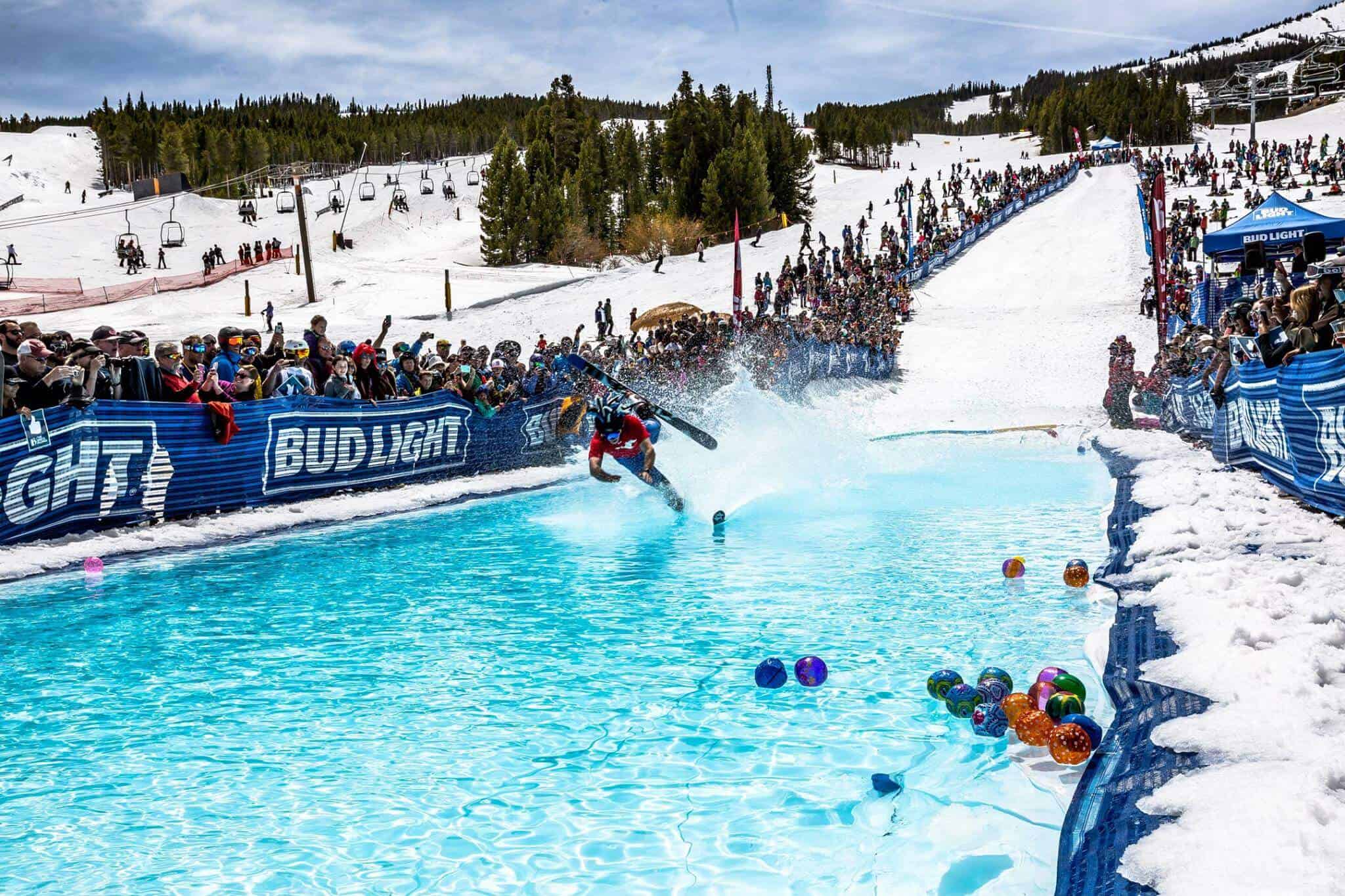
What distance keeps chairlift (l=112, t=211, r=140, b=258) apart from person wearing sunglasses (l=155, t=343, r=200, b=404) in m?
74.8

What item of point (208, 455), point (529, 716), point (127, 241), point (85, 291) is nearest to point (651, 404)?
point (208, 455)

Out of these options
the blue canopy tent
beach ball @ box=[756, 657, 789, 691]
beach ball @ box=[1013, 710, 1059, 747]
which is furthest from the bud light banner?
the blue canopy tent

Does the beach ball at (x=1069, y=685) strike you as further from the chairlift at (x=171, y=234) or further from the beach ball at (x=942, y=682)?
the chairlift at (x=171, y=234)

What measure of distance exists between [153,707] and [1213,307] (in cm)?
3409

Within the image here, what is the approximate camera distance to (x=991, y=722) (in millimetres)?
5938

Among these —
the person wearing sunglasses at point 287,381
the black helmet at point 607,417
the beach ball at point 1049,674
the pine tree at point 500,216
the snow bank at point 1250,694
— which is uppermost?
the pine tree at point 500,216

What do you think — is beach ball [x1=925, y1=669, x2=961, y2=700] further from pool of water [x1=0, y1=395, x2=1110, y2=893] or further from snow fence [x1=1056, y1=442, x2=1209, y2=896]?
snow fence [x1=1056, y1=442, x2=1209, y2=896]

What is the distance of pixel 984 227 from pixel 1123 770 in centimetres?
6057

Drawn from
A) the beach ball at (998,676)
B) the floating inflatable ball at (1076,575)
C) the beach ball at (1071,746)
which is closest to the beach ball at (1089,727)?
the beach ball at (1071,746)

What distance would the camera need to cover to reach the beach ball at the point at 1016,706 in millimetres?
5895

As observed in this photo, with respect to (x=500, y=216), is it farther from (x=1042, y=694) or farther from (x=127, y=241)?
(x=1042, y=694)

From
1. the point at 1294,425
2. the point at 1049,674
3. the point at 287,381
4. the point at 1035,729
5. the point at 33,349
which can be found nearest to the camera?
the point at 1035,729

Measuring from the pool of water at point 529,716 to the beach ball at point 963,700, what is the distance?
0.07 m

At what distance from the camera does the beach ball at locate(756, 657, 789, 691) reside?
22.7 feet
